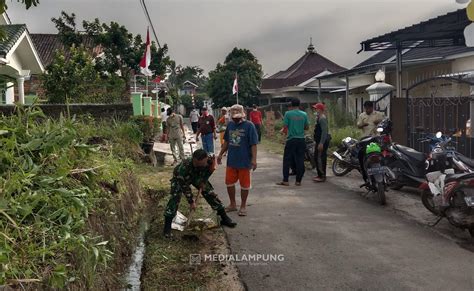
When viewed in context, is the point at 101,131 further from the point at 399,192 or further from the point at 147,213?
the point at 399,192

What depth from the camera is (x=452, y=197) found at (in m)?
5.40

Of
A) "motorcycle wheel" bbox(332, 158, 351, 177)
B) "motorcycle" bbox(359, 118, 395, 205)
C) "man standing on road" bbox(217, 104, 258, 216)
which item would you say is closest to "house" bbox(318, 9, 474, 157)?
"motorcycle wheel" bbox(332, 158, 351, 177)

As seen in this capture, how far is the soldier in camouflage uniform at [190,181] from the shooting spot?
5.45 meters

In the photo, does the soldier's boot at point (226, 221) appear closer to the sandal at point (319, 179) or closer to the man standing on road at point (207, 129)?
the sandal at point (319, 179)

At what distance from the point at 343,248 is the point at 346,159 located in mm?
4572

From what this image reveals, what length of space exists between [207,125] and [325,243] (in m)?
6.98

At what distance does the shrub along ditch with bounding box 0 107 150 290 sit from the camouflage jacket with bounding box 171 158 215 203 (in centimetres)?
71

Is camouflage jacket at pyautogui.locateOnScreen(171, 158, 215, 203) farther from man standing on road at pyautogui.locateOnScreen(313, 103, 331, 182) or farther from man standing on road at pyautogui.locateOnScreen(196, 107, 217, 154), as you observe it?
man standing on road at pyautogui.locateOnScreen(196, 107, 217, 154)

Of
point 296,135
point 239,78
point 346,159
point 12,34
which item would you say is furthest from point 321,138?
point 239,78

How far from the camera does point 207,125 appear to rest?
1183 cm

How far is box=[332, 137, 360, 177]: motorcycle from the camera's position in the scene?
911cm

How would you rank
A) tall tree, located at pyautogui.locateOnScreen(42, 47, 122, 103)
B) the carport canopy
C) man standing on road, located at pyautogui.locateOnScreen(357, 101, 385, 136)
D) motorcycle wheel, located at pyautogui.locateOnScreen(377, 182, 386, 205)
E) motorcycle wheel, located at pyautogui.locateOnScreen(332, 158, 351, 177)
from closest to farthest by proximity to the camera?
1. motorcycle wheel, located at pyautogui.locateOnScreen(377, 182, 386, 205)
2. man standing on road, located at pyautogui.locateOnScreen(357, 101, 385, 136)
3. motorcycle wheel, located at pyautogui.locateOnScreen(332, 158, 351, 177)
4. the carport canopy
5. tall tree, located at pyautogui.locateOnScreen(42, 47, 122, 103)

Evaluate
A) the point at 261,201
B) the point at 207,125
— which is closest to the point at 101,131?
the point at 207,125

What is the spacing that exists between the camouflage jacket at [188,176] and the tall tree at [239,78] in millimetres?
34927
